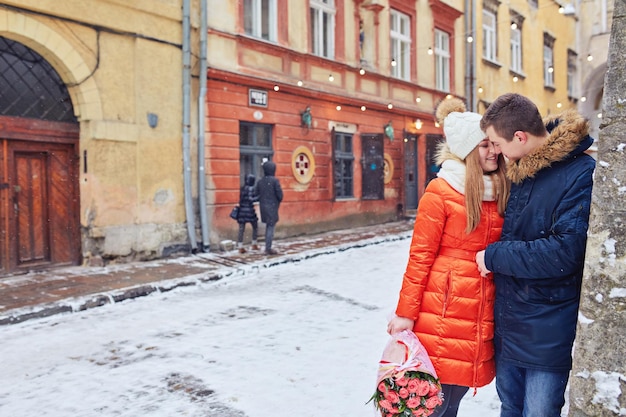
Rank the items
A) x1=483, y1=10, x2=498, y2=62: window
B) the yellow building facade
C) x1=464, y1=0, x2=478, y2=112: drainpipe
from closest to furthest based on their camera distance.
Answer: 1. the yellow building facade
2. x1=464, y1=0, x2=478, y2=112: drainpipe
3. x1=483, y1=10, x2=498, y2=62: window

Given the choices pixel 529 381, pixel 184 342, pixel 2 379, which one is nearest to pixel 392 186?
pixel 184 342

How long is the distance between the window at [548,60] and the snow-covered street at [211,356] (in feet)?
65.4

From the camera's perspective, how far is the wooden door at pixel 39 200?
8.05 meters

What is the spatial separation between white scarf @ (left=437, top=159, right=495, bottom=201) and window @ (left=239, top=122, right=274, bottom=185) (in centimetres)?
908

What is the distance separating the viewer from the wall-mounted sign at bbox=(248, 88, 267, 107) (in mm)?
11180

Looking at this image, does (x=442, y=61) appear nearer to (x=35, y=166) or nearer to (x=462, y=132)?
(x=35, y=166)

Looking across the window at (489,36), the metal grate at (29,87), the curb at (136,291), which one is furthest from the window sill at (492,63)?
the metal grate at (29,87)

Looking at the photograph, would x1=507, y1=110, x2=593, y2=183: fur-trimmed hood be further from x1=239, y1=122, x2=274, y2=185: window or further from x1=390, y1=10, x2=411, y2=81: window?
x1=390, y1=10, x2=411, y2=81: window

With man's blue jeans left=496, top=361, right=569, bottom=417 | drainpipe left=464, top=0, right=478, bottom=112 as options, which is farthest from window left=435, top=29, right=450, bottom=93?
man's blue jeans left=496, top=361, right=569, bottom=417

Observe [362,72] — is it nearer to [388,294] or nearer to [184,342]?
[388,294]

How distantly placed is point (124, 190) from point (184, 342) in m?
5.03

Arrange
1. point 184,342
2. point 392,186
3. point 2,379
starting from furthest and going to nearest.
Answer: point 392,186 < point 184,342 < point 2,379

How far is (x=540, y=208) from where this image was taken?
6.77 ft

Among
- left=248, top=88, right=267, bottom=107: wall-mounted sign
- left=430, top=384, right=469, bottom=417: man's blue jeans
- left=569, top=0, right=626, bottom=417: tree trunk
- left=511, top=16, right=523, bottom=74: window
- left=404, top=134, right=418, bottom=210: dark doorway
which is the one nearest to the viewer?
left=569, top=0, right=626, bottom=417: tree trunk
